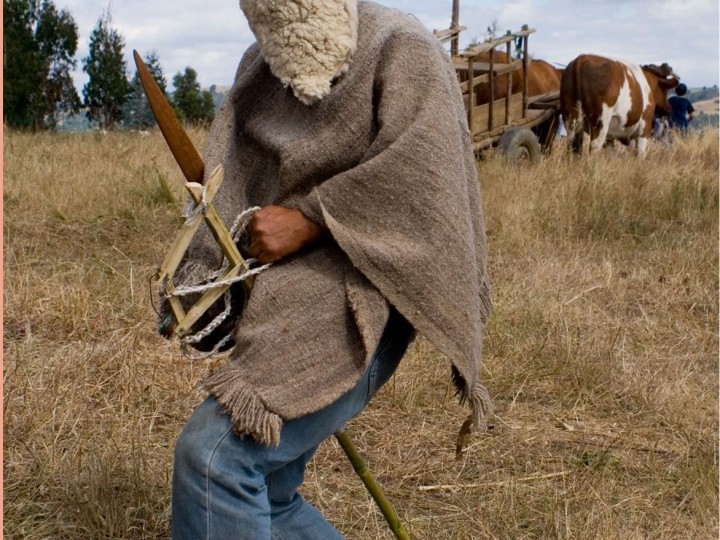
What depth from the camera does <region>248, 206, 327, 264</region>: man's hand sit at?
6.21 feet

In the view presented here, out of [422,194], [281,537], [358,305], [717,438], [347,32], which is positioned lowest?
[717,438]

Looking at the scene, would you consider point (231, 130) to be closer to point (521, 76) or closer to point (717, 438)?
point (717, 438)

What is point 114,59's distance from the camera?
17.1 metres

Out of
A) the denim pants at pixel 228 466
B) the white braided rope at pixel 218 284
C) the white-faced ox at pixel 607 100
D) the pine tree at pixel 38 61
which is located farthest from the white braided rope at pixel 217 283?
the pine tree at pixel 38 61

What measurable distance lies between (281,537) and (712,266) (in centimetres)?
420

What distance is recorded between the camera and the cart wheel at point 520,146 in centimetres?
929

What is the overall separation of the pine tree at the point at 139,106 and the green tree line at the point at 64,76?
0.7 inches

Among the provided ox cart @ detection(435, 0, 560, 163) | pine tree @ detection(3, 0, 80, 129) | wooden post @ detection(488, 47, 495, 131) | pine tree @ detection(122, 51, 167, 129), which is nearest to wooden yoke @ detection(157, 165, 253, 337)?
ox cart @ detection(435, 0, 560, 163)

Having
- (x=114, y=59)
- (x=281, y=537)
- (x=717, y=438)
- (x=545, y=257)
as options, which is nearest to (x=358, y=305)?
(x=281, y=537)

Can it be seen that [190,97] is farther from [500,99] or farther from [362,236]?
[362,236]

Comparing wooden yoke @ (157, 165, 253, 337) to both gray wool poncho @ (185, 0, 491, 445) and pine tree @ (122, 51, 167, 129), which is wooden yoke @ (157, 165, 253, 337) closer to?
gray wool poncho @ (185, 0, 491, 445)

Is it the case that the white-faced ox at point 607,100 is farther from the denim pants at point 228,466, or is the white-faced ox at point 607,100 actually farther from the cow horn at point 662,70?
the denim pants at point 228,466

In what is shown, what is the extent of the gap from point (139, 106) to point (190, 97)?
79.3 inches

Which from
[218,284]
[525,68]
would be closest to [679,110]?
[525,68]
